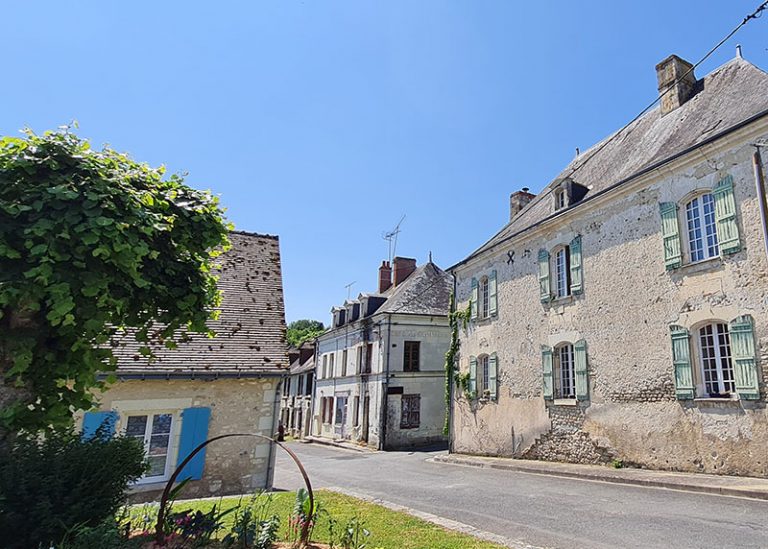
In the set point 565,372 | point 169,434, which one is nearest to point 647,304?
point 565,372

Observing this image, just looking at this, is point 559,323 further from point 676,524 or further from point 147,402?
point 147,402

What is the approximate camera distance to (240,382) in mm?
9445

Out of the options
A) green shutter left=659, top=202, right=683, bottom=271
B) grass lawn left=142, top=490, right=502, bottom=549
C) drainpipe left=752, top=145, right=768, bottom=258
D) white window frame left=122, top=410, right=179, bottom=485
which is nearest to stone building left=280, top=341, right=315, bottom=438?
white window frame left=122, top=410, right=179, bottom=485

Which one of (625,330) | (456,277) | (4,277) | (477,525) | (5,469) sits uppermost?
(456,277)

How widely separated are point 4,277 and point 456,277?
1644 centimetres

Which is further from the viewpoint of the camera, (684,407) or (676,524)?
(684,407)

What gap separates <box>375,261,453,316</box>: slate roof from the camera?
24.2 meters

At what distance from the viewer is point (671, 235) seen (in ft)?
34.6

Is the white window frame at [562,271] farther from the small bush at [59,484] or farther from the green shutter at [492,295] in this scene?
the small bush at [59,484]

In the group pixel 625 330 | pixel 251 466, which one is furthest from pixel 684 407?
pixel 251 466

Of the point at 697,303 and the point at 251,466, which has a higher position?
the point at 697,303

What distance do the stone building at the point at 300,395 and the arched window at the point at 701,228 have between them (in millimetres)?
25816

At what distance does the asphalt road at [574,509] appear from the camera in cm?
561

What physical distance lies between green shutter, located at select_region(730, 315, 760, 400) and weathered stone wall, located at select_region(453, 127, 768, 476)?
125 mm
